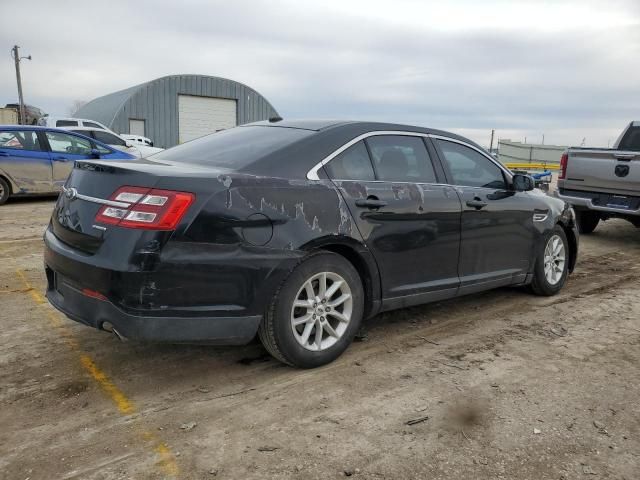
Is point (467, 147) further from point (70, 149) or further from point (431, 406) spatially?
point (70, 149)

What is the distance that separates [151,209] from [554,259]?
13.1 feet

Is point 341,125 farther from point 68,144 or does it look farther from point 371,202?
point 68,144

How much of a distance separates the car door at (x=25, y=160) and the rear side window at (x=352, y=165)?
8860 millimetres

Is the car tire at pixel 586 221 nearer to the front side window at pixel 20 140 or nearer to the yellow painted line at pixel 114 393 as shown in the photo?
the yellow painted line at pixel 114 393

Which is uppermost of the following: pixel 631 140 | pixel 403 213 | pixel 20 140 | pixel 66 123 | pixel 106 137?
pixel 66 123

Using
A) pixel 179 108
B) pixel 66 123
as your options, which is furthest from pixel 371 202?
pixel 179 108

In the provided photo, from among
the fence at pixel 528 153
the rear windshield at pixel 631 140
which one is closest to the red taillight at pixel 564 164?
the rear windshield at pixel 631 140

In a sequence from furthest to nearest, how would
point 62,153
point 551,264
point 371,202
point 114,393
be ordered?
point 62,153 < point 551,264 < point 371,202 < point 114,393

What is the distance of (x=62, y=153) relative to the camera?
1085 cm

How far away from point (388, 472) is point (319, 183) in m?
1.70

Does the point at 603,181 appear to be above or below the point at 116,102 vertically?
below

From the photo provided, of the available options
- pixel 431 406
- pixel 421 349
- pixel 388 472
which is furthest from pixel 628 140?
pixel 388 472

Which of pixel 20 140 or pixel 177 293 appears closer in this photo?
pixel 177 293

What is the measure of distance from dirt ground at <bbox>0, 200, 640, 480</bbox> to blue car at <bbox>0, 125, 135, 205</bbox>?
678 cm
